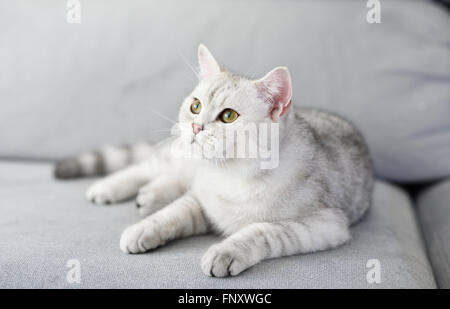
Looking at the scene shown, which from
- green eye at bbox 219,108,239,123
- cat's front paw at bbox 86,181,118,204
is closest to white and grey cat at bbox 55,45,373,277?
green eye at bbox 219,108,239,123

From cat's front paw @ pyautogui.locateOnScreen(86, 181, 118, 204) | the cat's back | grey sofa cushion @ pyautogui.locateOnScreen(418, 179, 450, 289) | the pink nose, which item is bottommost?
grey sofa cushion @ pyautogui.locateOnScreen(418, 179, 450, 289)

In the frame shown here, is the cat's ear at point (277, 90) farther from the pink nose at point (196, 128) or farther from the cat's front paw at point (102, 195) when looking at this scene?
the cat's front paw at point (102, 195)

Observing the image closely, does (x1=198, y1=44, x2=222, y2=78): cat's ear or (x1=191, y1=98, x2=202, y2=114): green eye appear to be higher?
(x1=198, y1=44, x2=222, y2=78): cat's ear

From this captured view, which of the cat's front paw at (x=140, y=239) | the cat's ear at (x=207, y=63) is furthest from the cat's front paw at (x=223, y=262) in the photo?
the cat's ear at (x=207, y=63)

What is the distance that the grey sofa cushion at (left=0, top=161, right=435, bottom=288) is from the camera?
1.09 m

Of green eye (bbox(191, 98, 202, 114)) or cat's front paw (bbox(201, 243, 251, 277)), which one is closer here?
cat's front paw (bbox(201, 243, 251, 277))

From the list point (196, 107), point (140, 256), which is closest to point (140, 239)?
point (140, 256)

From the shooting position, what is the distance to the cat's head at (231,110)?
1.18m

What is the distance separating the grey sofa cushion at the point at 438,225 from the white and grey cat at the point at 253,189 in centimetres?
24

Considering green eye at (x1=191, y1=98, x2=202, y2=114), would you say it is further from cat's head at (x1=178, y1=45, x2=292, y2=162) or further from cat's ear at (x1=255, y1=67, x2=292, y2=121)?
cat's ear at (x1=255, y1=67, x2=292, y2=121)

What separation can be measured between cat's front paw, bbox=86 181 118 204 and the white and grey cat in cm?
15

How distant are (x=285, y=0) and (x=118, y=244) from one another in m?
1.30
